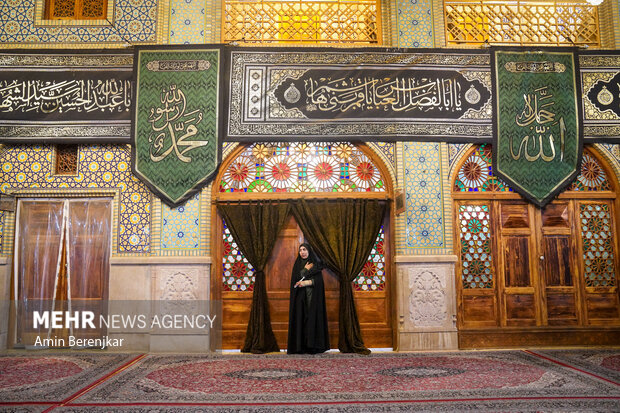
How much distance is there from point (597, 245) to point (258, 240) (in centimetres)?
379

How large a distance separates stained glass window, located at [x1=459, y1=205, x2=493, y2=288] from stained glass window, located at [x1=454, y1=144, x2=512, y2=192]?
21cm

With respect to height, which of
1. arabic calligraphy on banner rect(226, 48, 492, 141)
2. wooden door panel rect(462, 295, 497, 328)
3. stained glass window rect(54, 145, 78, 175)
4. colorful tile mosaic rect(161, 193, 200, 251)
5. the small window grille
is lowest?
wooden door panel rect(462, 295, 497, 328)

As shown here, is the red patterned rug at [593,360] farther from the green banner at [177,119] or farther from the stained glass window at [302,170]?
the green banner at [177,119]

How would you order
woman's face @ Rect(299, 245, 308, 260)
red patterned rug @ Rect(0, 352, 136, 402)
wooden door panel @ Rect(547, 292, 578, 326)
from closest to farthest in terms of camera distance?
red patterned rug @ Rect(0, 352, 136, 402)
woman's face @ Rect(299, 245, 308, 260)
wooden door panel @ Rect(547, 292, 578, 326)

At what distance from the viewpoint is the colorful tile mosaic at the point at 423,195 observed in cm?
525

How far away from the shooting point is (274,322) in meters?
5.30

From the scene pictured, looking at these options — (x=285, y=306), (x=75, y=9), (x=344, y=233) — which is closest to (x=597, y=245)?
(x=344, y=233)

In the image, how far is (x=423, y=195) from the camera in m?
5.30

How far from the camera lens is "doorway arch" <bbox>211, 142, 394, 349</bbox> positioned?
17.4ft

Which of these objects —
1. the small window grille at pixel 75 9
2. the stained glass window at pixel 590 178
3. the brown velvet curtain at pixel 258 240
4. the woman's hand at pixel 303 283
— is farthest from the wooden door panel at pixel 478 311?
the small window grille at pixel 75 9

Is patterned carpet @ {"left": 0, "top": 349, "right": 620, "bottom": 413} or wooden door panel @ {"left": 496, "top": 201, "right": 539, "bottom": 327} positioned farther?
wooden door panel @ {"left": 496, "top": 201, "right": 539, "bottom": 327}

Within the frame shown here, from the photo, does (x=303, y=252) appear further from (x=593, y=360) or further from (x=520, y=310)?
(x=593, y=360)

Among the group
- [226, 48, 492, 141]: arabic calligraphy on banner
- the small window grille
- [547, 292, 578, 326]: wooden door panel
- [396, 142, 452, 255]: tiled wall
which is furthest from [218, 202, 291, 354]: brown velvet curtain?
[547, 292, 578, 326]: wooden door panel

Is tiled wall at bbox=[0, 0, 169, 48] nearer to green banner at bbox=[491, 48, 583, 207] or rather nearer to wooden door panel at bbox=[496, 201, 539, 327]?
green banner at bbox=[491, 48, 583, 207]
